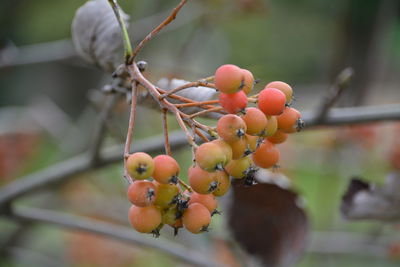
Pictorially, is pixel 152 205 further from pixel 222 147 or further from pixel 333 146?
pixel 333 146

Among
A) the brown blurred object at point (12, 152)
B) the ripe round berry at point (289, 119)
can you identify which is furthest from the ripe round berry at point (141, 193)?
the brown blurred object at point (12, 152)

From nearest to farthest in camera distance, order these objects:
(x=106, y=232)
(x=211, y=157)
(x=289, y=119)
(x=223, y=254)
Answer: (x=211, y=157), (x=289, y=119), (x=106, y=232), (x=223, y=254)

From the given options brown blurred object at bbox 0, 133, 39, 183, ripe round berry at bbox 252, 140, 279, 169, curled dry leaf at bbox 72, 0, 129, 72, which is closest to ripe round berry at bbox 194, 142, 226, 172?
ripe round berry at bbox 252, 140, 279, 169

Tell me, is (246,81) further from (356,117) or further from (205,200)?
(356,117)

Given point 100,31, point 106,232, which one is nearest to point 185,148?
point 106,232

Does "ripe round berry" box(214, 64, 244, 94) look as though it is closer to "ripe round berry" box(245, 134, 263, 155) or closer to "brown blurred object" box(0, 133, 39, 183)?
"ripe round berry" box(245, 134, 263, 155)

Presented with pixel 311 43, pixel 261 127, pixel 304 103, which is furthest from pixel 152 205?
pixel 311 43

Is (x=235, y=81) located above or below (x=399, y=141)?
above
